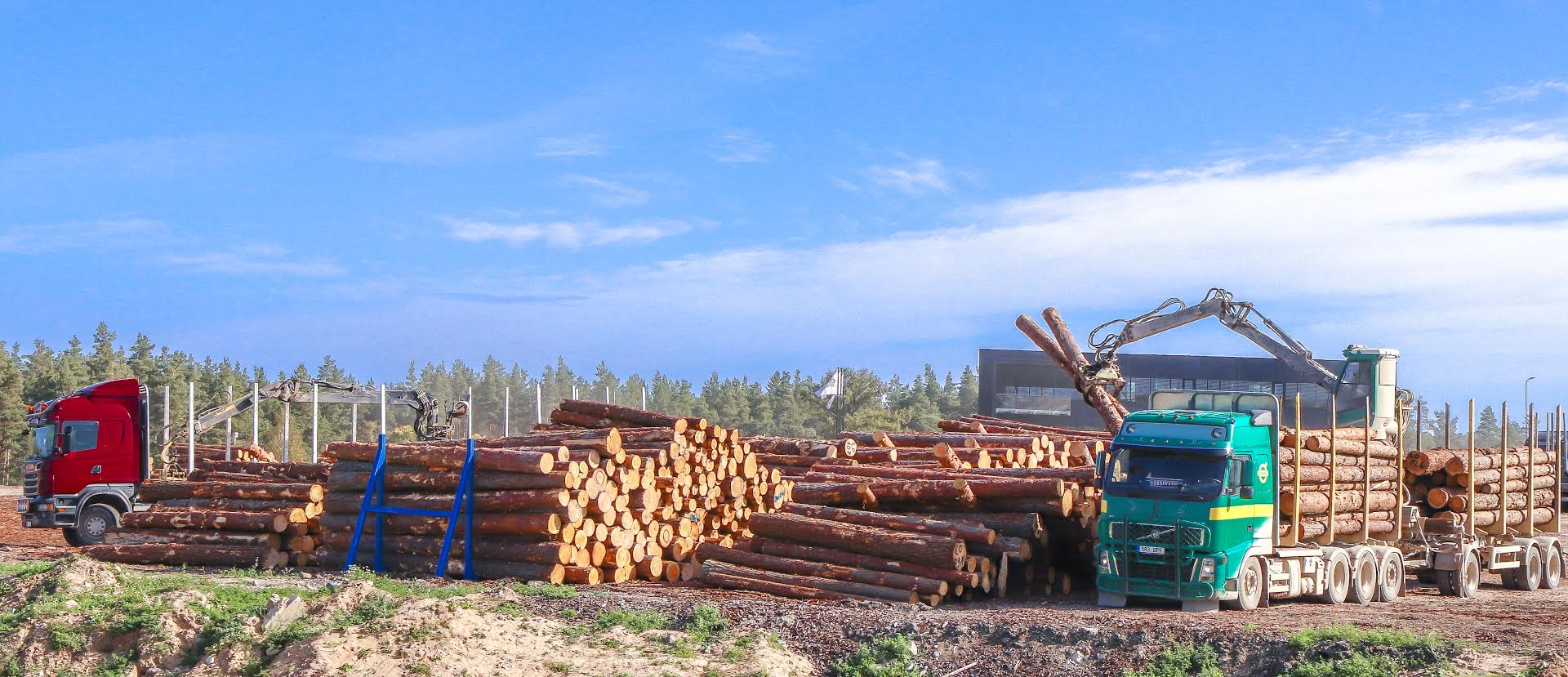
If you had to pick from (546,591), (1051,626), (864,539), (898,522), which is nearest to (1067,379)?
(898,522)

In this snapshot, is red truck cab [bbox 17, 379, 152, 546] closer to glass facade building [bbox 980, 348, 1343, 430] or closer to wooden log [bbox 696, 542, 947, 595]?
wooden log [bbox 696, 542, 947, 595]

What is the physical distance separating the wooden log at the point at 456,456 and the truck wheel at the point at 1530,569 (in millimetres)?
15200

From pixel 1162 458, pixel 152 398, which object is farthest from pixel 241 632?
pixel 152 398

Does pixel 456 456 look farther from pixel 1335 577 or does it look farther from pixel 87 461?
pixel 1335 577

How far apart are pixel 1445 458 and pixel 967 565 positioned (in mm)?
→ 9191

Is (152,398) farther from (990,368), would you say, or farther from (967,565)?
(967,565)

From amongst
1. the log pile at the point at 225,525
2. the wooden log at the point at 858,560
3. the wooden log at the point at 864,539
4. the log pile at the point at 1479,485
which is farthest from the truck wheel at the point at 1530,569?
the log pile at the point at 225,525

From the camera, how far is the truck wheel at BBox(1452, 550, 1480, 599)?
772 inches

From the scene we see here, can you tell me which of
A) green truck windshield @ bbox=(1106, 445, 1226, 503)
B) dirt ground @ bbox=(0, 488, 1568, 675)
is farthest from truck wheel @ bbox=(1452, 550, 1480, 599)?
green truck windshield @ bbox=(1106, 445, 1226, 503)

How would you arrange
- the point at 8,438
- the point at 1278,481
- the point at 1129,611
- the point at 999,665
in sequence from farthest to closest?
1. the point at 8,438
2. the point at 1278,481
3. the point at 1129,611
4. the point at 999,665

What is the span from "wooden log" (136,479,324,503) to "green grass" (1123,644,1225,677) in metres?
13.9

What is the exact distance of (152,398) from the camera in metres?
56.1

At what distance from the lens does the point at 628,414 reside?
2234 cm

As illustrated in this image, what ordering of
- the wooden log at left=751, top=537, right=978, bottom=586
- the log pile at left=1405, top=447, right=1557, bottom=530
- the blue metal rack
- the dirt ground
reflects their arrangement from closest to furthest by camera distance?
the dirt ground → the wooden log at left=751, top=537, right=978, bottom=586 → the blue metal rack → the log pile at left=1405, top=447, right=1557, bottom=530
